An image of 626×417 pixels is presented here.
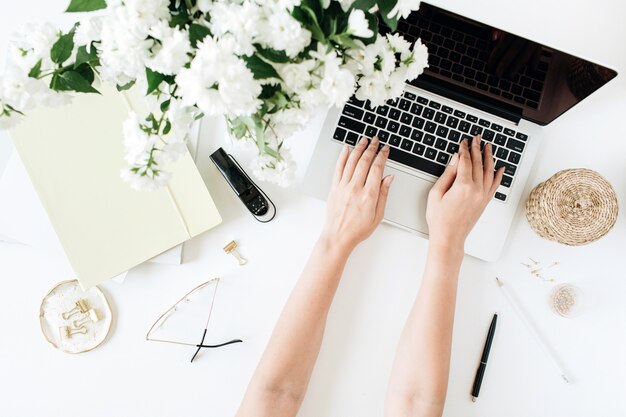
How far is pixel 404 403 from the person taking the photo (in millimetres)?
819

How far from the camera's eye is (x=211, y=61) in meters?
0.37

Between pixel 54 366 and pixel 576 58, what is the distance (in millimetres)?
1060

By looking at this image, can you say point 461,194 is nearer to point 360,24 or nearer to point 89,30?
point 360,24

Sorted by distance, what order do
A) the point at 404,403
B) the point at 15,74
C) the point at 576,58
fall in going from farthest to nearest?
1. the point at 404,403
2. the point at 576,58
3. the point at 15,74

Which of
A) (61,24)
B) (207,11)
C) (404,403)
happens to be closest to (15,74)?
(207,11)

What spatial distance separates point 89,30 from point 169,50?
0.10 meters

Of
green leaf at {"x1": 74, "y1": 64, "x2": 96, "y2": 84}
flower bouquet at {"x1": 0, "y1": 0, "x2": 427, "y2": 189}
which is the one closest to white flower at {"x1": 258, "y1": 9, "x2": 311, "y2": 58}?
flower bouquet at {"x1": 0, "y1": 0, "x2": 427, "y2": 189}

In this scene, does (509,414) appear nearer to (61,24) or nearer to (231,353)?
(231,353)

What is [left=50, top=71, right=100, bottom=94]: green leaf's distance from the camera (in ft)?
1.47

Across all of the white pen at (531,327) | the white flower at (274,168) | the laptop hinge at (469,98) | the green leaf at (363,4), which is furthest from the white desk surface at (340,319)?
the green leaf at (363,4)

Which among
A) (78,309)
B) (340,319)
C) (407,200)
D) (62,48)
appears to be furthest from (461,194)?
(78,309)

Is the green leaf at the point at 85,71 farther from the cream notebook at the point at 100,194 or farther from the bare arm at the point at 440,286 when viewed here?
the bare arm at the point at 440,286

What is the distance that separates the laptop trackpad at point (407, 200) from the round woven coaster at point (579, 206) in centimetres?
21

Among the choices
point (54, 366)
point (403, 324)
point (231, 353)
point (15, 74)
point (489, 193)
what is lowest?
point (54, 366)
